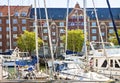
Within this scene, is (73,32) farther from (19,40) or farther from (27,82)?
(27,82)

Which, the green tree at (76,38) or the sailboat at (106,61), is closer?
the sailboat at (106,61)

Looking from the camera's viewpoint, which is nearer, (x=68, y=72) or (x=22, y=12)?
(x=68, y=72)

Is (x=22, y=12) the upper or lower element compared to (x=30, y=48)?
upper

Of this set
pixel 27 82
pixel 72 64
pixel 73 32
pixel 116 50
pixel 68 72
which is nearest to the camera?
pixel 27 82

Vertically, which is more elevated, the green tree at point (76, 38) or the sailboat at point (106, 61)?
the green tree at point (76, 38)

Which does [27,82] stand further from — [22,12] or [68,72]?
[22,12]

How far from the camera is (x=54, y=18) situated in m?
110

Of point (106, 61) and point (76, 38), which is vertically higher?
point (76, 38)

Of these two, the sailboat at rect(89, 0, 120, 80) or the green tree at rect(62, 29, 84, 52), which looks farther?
the green tree at rect(62, 29, 84, 52)

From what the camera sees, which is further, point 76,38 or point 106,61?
point 76,38

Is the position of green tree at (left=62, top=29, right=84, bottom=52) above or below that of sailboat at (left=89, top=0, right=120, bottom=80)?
above

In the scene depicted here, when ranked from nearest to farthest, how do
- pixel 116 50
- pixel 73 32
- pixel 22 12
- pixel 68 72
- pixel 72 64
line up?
pixel 68 72, pixel 116 50, pixel 72 64, pixel 73 32, pixel 22 12

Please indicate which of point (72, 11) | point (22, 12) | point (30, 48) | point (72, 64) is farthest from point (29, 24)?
point (72, 64)

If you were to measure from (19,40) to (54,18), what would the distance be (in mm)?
Answer: 20428
